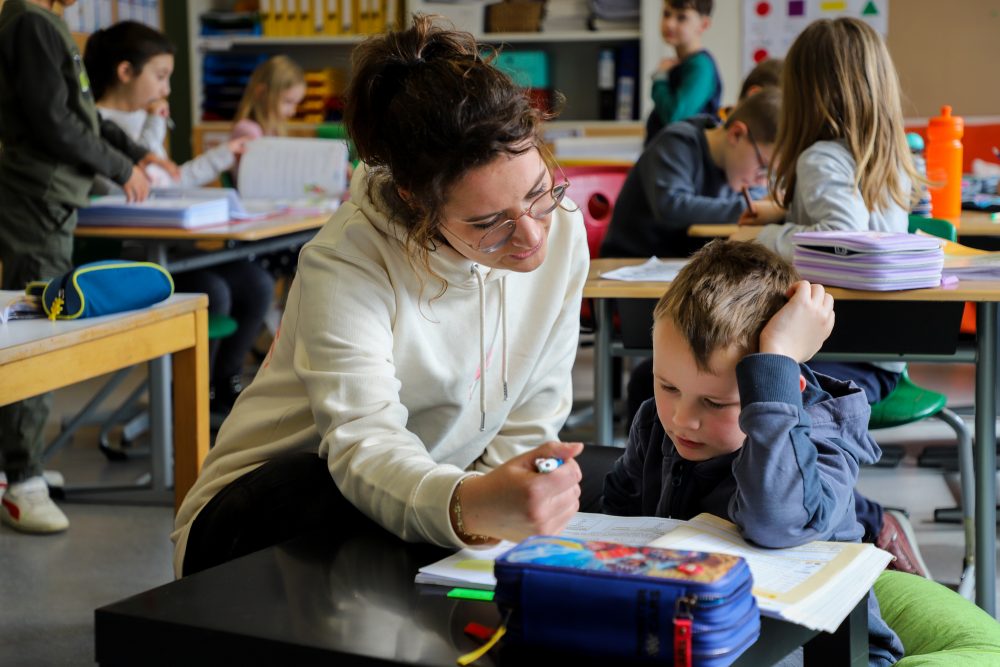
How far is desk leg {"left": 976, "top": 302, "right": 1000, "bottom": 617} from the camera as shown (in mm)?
2031

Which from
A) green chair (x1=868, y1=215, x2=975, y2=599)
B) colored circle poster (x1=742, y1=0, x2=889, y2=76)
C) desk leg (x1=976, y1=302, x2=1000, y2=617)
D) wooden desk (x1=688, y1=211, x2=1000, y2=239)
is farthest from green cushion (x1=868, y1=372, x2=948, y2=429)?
colored circle poster (x1=742, y1=0, x2=889, y2=76)

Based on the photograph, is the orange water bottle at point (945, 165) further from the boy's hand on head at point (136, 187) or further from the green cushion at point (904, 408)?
the boy's hand on head at point (136, 187)

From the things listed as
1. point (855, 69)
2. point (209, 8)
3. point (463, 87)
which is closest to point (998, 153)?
point (855, 69)

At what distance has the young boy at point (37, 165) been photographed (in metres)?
2.79

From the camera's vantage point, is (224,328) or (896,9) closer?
(224,328)

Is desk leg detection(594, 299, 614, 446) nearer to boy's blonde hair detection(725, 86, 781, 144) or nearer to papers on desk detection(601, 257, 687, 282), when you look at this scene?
papers on desk detection(601, 257, 687, 282)

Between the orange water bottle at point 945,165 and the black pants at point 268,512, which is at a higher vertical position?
the orange water bottle at point 945,165

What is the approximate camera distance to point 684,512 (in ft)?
4.12

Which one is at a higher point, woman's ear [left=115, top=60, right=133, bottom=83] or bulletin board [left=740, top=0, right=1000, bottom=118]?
bulletin board [left=740, top=0, right=1000, bottom=118]

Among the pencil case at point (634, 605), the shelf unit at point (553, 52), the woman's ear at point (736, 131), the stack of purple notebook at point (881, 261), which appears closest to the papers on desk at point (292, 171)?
the woman's ear at point (736, 131)

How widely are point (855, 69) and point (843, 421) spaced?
1458 mm

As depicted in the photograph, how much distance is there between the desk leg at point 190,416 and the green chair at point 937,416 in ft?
4.06

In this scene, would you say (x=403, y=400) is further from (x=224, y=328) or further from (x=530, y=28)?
(x=530, y=28)

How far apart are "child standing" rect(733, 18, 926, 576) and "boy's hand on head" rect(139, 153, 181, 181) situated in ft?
6.50
